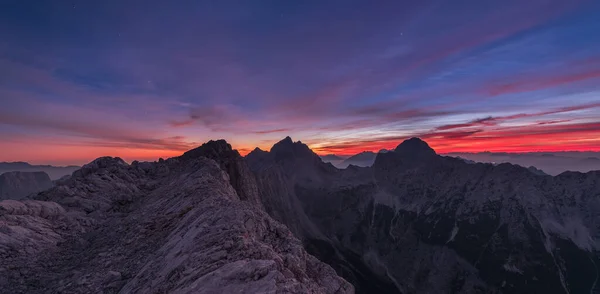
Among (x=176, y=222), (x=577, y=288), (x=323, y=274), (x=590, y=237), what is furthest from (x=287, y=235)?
(x=590, y=237)

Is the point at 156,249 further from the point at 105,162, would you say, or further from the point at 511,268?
the point at 511,268

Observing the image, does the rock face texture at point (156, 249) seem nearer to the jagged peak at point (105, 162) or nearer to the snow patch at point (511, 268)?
Answer: the jagged peak at point (105, 162)

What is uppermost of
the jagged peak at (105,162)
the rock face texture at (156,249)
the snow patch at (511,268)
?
the jagged peak at (105,162)

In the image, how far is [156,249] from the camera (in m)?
26.2

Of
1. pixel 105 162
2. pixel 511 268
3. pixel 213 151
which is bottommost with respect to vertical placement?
pixel 511 268

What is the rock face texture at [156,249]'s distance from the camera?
51.2 feet

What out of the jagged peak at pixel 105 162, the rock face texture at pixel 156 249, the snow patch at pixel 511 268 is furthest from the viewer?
the snow patch at pixel 511 268

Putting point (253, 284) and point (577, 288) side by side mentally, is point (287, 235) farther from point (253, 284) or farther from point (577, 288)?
point (577, 288)

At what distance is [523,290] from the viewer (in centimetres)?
18288

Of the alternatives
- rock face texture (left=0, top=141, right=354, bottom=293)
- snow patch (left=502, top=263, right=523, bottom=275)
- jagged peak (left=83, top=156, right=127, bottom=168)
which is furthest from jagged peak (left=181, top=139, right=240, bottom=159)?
snow patch (left=502, top=263, right=523, bottom=275)

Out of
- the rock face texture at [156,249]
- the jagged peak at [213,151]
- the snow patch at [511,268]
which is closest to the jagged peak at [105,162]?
the rock face texture at [156,249]

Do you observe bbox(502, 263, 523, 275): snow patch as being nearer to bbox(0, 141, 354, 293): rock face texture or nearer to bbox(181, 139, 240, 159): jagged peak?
bbox(181, 139, 240, 159): jagged peak

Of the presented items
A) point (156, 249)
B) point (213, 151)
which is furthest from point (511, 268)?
point (156, 249)

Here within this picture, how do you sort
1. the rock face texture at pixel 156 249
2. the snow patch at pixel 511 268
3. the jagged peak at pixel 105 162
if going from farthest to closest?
the snow patch at pixel 511 268, the jagged peak at pixel 105 162, the rock face texture at pixel 156 249
